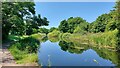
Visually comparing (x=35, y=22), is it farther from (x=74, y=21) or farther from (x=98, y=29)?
(x=74, y=21)

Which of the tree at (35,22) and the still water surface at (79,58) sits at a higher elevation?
the tree at (35,22)

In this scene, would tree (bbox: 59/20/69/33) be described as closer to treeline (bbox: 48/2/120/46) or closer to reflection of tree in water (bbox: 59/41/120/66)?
treeline (bbox: 48/2/120/46)

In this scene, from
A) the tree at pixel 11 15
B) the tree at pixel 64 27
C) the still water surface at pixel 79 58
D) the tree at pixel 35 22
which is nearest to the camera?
the still water surface at pixel 79 58

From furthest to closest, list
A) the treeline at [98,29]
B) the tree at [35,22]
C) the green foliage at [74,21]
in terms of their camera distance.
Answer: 1. the green foliage at [74,21]
2. the tree at [35,22]
3. the treeline at [98,29]

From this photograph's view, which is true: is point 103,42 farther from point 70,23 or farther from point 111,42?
point 70,23

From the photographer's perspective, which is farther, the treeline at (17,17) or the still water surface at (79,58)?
the treeline at (17,17)

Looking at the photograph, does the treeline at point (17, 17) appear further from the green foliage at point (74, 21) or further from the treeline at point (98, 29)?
the green foliage at point (74, 21)

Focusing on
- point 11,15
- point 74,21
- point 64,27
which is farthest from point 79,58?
point 74,21

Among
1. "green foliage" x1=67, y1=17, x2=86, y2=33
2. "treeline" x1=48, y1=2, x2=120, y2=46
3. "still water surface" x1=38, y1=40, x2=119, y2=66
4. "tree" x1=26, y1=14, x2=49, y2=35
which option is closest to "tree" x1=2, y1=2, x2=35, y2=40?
"still water surface" x1=38, y1=40, x2=119, y2=66

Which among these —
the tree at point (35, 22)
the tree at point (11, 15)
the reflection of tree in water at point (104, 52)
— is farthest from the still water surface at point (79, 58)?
the tree at point (35, 22)

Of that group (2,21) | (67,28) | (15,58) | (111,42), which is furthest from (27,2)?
(67,28)

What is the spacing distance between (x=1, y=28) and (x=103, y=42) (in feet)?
49.6

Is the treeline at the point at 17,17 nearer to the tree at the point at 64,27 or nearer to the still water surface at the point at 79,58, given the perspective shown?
the still water surface at the point at 79,58

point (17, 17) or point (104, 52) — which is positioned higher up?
point (17, 17)
